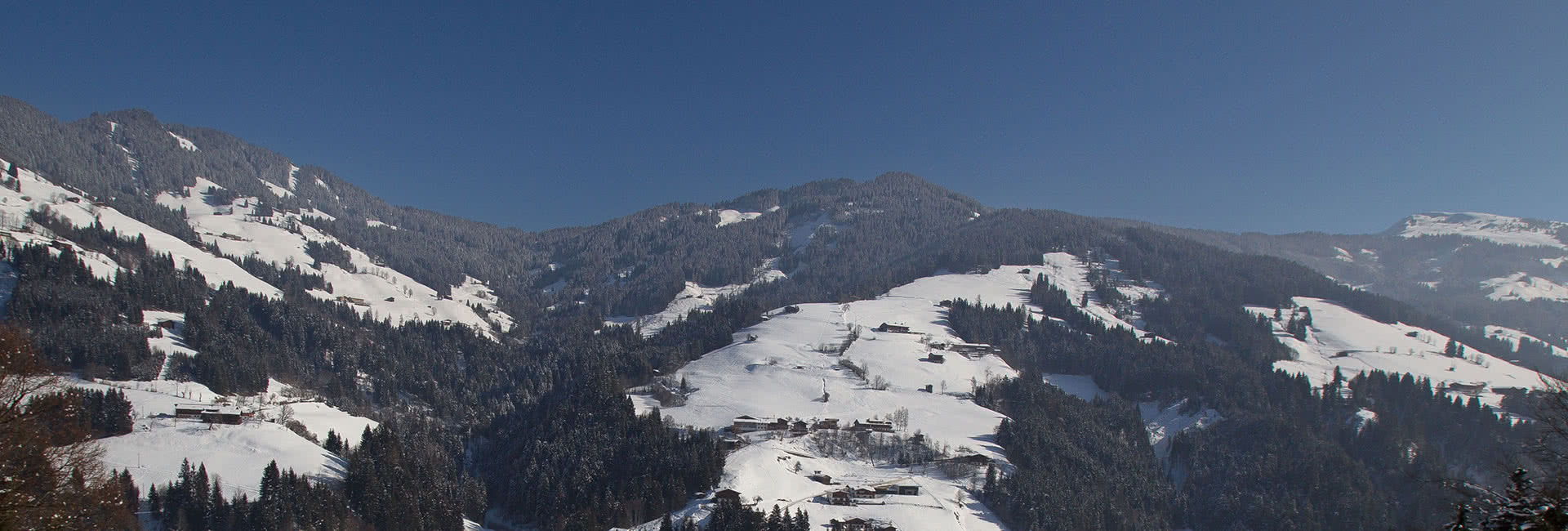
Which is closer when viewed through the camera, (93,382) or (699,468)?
(699,468)

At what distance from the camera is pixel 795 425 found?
130 m

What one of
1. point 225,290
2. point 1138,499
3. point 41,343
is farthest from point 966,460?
point 225,290

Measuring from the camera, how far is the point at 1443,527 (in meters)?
16.4

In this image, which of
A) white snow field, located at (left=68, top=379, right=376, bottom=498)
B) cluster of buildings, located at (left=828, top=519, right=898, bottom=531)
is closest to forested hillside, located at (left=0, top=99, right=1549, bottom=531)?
white snow field, located at (left=68, top=379, right=376, bottom=498)

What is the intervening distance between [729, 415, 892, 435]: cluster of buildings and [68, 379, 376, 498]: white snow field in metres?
55.3

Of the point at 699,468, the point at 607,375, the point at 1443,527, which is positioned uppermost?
the point at 1443,527

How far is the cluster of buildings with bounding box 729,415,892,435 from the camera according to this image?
128750mm

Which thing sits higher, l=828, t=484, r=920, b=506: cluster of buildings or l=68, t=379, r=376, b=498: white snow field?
l=68, t=379, r=376, b=498: white snow field

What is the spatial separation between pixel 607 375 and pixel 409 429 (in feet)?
123

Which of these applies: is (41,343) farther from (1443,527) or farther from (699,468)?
(1443,527)

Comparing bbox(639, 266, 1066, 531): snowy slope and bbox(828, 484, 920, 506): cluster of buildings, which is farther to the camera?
bbox(639, 266, 1066, 531): snowy slope

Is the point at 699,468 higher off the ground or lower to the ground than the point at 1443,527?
lower

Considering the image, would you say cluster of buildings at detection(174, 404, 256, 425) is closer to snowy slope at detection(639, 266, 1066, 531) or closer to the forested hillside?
the forested hillside

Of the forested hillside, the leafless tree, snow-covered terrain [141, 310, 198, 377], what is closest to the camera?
the leafless tree
